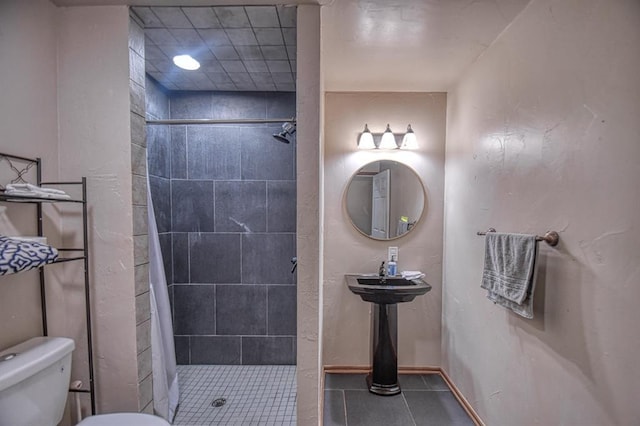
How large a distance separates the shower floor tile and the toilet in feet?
2.75

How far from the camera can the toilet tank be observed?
103cm

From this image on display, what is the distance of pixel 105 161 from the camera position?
1449mm

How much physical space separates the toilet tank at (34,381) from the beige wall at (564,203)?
2.11 metres

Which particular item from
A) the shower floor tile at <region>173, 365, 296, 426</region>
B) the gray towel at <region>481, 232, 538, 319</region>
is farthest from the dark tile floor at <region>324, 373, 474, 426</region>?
the gray towel at <region>481, 232, 538, 319</region>

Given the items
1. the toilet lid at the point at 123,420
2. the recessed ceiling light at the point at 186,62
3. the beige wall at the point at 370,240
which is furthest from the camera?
the beige wall at the point at 370,240

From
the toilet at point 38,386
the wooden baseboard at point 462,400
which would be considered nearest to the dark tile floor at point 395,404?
the wooden baseboard at point 462,400

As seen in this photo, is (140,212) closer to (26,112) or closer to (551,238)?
(26,112)

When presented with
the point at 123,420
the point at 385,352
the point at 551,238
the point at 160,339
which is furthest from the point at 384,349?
the point at 123,420

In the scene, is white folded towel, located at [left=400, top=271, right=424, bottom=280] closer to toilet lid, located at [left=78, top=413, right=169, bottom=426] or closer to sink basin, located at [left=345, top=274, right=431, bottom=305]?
sink basin, located at [left=345, top=274, right=431, bottom=305]

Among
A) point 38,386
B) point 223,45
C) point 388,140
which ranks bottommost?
point 38,386

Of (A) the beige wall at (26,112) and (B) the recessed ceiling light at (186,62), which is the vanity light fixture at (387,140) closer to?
(B) the recessed ceiling light at (186,62)

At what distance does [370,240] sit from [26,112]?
2278 mm

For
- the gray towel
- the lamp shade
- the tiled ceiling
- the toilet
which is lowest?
the toilet

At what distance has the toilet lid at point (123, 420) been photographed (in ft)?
4.07
